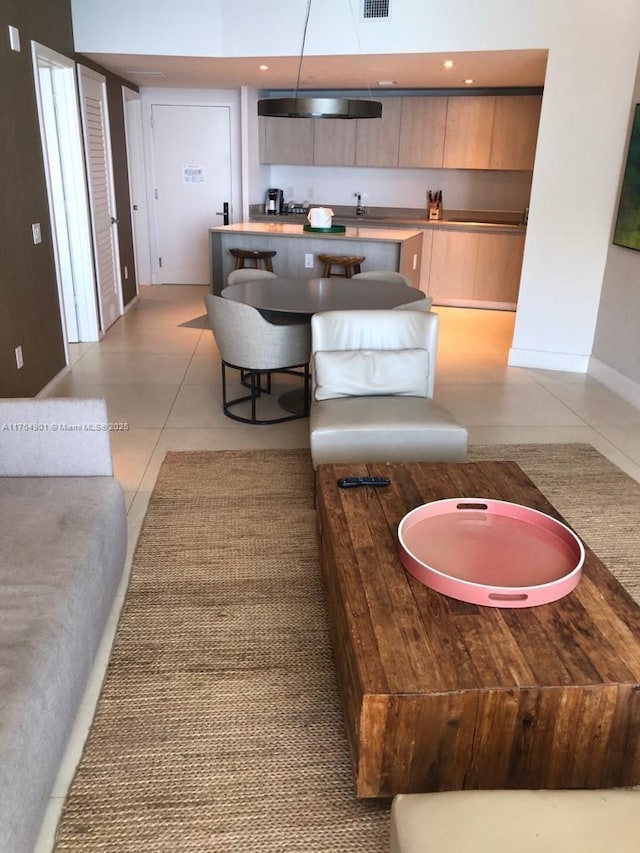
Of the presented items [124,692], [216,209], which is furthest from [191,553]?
[216,209]

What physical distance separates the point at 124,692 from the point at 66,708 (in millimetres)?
345

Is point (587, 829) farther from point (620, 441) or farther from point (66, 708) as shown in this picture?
point (620, 441)

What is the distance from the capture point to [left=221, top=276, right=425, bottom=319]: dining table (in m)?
3.95

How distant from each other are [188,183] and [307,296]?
503 cm

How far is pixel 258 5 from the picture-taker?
5.42 metres

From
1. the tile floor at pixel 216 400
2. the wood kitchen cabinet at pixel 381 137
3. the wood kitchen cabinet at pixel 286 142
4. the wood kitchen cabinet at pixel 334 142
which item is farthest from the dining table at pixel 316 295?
the wood kitchen cabinet at pixel 286 142

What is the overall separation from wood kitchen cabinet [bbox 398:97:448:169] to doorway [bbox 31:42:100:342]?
387 centimetres

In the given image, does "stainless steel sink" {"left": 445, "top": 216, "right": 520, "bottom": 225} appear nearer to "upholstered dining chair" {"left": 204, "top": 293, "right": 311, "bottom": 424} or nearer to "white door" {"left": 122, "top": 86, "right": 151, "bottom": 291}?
"white door" {"left": 122, "top": 86, "right": 151, "bottom": 291}

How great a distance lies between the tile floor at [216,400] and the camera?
155 inches

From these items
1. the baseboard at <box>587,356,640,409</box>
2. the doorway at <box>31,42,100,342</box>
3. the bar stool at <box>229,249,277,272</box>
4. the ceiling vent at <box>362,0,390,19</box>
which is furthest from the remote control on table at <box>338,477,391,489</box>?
the bar stool at <box>229,249,277,272</box>

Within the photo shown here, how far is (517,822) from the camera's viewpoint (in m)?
1.18

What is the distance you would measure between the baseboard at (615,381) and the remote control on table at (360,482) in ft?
10.1

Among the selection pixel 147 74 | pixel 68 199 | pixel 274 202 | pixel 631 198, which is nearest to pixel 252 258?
pixel 68 199

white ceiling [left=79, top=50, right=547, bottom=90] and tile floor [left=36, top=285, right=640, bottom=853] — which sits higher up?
white ceiling [left=79, top=50, right=547, bottom=90]
